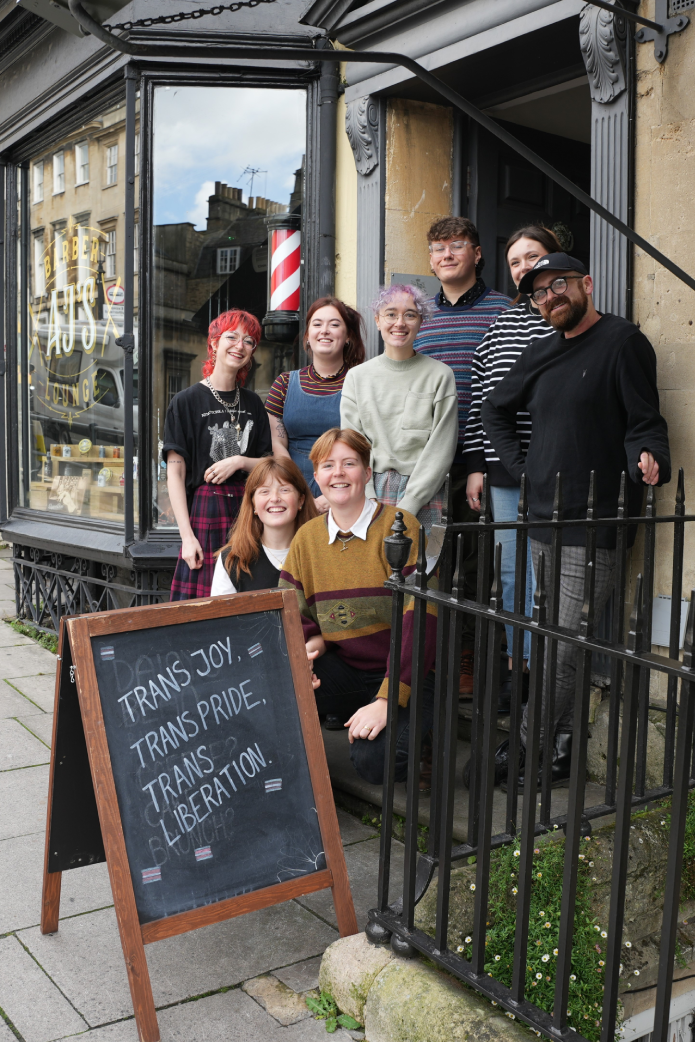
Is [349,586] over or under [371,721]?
over

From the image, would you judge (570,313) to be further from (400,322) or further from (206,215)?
(206,215)

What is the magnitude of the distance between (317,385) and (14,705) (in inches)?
98.1

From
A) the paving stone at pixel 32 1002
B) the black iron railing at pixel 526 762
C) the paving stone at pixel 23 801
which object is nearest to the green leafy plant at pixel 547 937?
the black iron railing at pixel 526 762

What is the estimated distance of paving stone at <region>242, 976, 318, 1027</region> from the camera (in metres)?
2.46

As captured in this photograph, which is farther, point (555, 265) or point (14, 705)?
point (14, 705)

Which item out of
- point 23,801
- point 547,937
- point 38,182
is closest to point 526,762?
point 547,937

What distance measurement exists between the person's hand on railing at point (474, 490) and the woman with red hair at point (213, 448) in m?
1.06

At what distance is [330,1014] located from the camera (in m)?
2.46

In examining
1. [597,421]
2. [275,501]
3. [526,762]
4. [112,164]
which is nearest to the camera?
[526,762]

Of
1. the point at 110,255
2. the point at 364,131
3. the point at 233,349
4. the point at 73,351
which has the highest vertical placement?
the point at 364,131

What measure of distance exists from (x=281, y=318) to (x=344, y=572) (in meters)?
2.67

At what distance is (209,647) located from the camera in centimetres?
271

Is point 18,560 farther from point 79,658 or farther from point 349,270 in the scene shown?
point 79,658

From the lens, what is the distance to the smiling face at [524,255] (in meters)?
3.76
